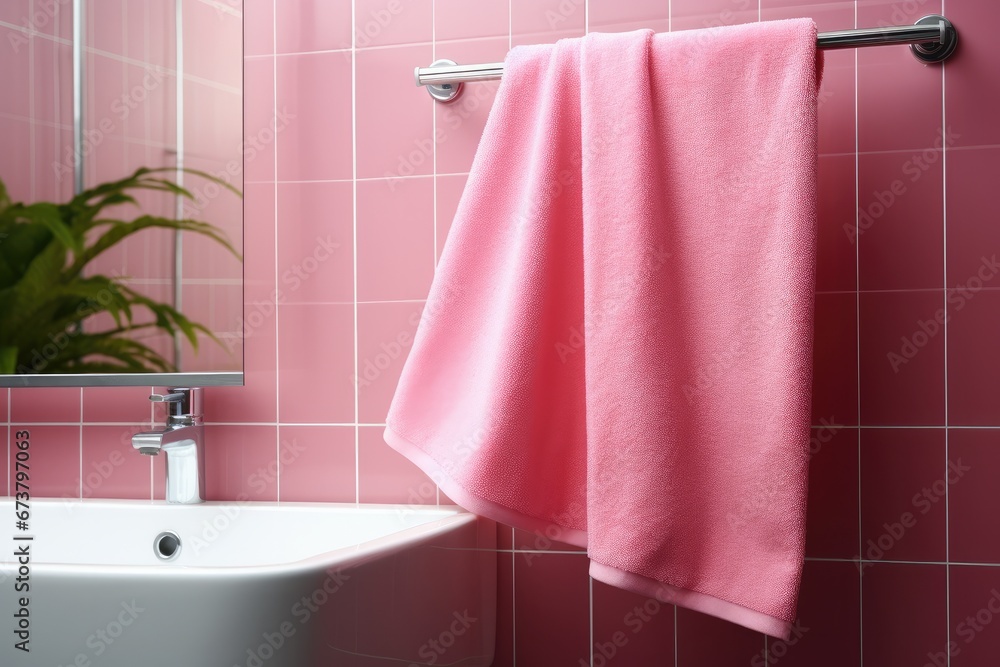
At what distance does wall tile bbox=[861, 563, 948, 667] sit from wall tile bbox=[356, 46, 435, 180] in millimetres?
749

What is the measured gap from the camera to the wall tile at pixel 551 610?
2.95 ft

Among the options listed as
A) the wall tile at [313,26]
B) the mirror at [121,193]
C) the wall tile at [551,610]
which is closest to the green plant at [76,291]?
the mirror at [121,193]

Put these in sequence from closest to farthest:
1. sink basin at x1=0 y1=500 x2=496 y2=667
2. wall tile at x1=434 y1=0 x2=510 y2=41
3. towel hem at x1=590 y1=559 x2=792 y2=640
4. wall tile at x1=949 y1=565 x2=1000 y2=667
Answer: sink basin at x1=0 y1=500 x2=496 y2=667
towel hem at x1=590 y1=559 x2=792 y2=640
wall tile at x1=949 y1=565 x2=1000 y2=667
wall tile at x1=434 y1=0 x2=510 y2=41

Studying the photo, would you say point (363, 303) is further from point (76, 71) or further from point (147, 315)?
point (76, 71)

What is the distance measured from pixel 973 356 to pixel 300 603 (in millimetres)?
782

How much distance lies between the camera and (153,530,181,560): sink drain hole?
0.92 metres

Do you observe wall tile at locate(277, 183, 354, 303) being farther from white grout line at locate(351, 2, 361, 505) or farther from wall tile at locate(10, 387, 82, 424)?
wall tile at locate(10, 387, 82, 424)

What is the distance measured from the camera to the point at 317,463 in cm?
96

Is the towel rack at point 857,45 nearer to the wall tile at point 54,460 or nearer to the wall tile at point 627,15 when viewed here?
the wall tile at point 627,15

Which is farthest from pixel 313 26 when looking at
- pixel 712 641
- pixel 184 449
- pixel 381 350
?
pixel 712 641

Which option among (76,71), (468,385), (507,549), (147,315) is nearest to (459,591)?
(507,549)

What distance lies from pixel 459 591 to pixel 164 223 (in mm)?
636

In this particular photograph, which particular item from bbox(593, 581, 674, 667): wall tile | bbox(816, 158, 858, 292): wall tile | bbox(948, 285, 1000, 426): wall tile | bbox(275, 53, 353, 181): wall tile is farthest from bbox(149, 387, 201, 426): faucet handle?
bbox(948, 285, 1000, 426): wall tile

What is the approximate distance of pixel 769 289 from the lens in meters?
0.71
